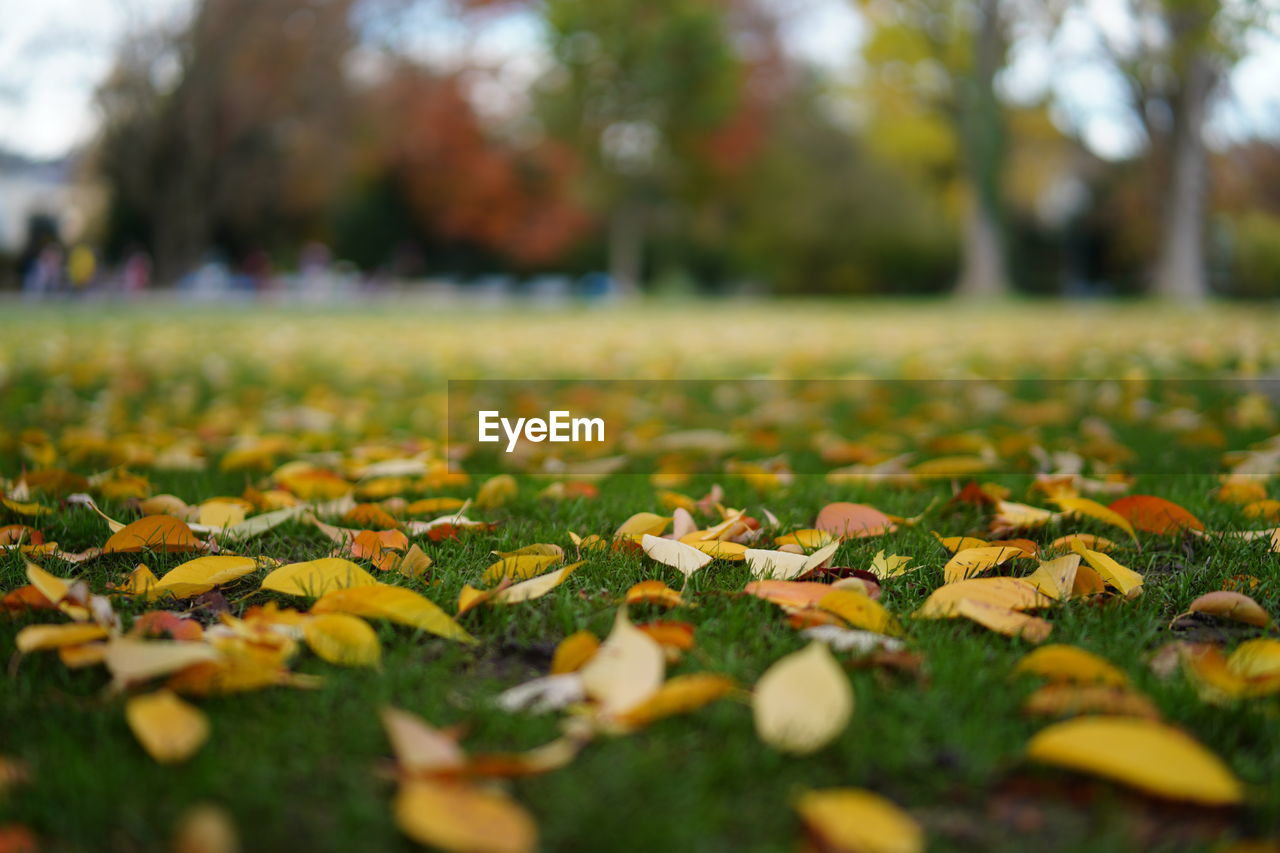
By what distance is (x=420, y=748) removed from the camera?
989mm

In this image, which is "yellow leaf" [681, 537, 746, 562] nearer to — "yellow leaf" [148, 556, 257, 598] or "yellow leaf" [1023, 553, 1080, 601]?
"yellow leaf" [1023, 553, 1080, 601]

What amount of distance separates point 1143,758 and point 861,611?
18.1 inches

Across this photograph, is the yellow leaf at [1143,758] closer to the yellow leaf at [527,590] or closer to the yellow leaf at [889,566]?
the yellow leaf at [889,566]

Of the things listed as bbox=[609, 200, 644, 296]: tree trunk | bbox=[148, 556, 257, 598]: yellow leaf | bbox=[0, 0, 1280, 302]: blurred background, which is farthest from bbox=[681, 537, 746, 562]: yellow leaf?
bbox=[609, 200, 644, 296]: tree trunk

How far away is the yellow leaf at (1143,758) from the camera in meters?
0.93

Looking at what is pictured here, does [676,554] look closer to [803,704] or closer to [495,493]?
[803,704]

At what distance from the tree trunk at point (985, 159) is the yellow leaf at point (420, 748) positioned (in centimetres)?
1956

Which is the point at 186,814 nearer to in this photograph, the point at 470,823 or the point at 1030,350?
the point at 470,823

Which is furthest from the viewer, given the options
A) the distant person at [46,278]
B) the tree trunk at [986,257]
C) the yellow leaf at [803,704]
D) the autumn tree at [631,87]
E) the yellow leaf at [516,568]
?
the autumn tree at [631,87]

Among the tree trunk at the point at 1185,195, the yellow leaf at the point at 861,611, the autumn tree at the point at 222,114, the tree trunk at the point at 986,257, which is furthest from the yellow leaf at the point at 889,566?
the autumn tree at the point at 222,114

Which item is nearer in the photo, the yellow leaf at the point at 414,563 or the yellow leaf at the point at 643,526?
the yellow leaf at the point at 414,563

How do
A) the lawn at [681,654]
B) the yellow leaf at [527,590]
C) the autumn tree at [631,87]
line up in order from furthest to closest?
the autumn tree at [631,87], the yellow leaf at [527,590], the lawn at [681,654]

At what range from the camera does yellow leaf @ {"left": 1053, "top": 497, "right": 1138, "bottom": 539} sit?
→ 187 centimetres

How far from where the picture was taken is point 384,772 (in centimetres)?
98
